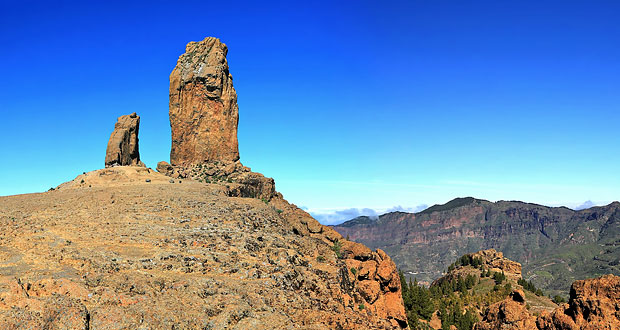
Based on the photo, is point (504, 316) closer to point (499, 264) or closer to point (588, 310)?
point (588, 310)

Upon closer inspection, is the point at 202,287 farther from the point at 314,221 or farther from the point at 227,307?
the point at 314,221

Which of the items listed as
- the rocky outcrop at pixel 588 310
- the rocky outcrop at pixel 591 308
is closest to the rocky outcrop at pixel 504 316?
the rocky outcrop at pixel 588 310

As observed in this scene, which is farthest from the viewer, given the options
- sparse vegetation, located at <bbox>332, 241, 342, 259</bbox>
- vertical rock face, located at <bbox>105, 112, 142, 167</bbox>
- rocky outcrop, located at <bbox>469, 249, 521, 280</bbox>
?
rocky outcrop, located at <bbox>469, 249, 521, 280</bbox>

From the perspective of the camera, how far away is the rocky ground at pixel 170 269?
12.8m

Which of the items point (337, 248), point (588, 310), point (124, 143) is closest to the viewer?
point (588, 310)

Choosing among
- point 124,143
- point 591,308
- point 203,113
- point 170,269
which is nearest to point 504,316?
point 591,308

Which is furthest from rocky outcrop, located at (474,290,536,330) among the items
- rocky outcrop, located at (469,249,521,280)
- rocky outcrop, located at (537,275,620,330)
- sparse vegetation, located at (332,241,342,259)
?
rocky outcrop, located at (469,249,521,280)

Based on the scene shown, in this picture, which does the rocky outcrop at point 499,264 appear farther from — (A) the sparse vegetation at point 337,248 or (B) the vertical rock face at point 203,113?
(B) the vertical rock face at point 203,113

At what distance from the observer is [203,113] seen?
155 feet

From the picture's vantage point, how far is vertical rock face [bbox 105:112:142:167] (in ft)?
154

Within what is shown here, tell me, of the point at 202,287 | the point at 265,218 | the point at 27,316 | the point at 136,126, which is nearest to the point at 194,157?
the point at 136,126

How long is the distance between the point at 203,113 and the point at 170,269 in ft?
108

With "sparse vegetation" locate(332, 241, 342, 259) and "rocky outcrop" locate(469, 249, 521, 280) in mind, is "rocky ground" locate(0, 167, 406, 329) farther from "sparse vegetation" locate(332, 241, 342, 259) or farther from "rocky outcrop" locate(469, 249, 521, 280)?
"rocky outcrop" locate(469, 249, 521, 280)

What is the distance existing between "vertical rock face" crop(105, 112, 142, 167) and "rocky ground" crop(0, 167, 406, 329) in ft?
50.6
